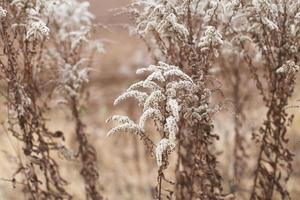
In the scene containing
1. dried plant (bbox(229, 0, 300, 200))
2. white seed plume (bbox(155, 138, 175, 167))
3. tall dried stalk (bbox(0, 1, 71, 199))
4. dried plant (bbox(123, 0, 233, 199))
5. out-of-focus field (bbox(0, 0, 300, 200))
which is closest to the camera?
white seed plume (bbox(155, 138, 175, 167))

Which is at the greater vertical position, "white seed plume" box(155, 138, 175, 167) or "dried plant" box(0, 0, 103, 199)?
"dried plant" box(0, 0, 103, 199)

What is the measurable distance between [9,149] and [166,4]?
5132mm

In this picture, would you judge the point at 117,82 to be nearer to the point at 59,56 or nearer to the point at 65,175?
the point at 65,175

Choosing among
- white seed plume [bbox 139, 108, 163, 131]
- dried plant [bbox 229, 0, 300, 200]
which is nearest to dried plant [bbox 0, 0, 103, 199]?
white seed plume [bbox 139, 108, 163, 131]

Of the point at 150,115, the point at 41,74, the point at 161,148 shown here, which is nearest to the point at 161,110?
the point at 150,115

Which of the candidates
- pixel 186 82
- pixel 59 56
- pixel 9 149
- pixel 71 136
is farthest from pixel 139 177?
pixel 186 82

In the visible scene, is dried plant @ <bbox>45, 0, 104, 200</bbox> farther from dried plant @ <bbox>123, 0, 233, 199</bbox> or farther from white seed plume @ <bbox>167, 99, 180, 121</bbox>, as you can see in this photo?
white seed plume @ <bbox>167, 99, 180, 121</bbox>

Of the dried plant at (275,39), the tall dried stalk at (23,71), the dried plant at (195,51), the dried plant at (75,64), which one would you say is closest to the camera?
the dried plant at (195,51)

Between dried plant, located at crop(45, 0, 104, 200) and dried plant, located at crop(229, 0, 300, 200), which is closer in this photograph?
dried plant, located at crop(229, 0, 300, 200)

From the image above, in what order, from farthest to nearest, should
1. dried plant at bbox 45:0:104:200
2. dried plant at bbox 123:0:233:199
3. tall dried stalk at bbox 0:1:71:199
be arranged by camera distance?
dried plant at bbox 45:0:104:200
tall dried stalk at bbox 0:1:71:199
dried plant at bbox 123:0:233:199

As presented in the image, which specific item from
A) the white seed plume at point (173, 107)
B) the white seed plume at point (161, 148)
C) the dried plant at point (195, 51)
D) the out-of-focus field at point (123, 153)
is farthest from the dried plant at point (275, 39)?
the out-of-focus field at point (123, 153)

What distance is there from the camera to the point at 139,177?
292 inches

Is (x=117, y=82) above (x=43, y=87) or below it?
above

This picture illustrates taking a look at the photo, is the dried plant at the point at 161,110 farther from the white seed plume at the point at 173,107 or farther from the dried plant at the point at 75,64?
the dried plant at the point at 75,64
